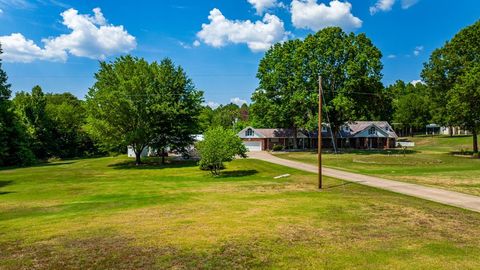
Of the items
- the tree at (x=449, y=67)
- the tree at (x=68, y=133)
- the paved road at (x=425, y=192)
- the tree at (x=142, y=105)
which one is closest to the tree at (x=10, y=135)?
the tree at (x=68, y=133)

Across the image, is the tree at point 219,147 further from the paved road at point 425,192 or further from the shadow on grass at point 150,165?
the shadow on grass at point 150,165

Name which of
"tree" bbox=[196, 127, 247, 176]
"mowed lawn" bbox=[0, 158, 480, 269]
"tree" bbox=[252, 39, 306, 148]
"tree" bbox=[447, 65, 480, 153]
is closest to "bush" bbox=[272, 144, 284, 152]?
"tree" bbox=[252, 39, 306, 148]

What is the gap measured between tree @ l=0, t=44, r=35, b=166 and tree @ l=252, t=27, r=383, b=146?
42391 mm

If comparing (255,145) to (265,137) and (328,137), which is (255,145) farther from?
(328,137)

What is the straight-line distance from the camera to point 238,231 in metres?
13.2

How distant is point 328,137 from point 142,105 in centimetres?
4723

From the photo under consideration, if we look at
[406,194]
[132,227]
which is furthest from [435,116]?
[132,227]

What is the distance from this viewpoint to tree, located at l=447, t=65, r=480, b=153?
156 ft

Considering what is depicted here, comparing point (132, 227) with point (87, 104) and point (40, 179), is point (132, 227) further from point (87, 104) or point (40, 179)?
point (87, 104)

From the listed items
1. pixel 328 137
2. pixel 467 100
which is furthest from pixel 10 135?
pixel 467 100

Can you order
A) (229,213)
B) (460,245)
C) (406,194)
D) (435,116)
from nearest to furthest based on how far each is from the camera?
(460,245) → (229,213) → (406,194) → (435,116)

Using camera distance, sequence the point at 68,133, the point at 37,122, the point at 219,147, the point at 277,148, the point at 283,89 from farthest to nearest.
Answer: the point at 277,148 < the point at 68,133 < the point at 37,122 < the point at 283,89 < the point at 219,147

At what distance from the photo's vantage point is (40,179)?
3497cm

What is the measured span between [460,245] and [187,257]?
8.86 meters
